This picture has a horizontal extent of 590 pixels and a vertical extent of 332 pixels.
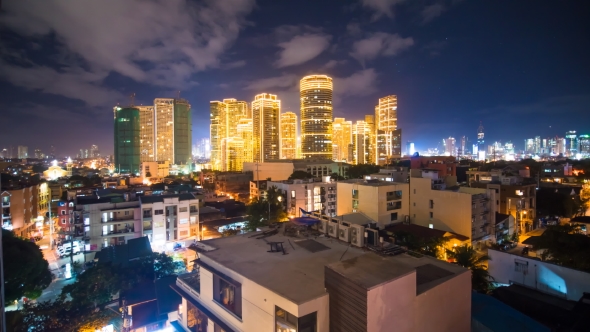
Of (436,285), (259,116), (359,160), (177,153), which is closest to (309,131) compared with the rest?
(259,116)

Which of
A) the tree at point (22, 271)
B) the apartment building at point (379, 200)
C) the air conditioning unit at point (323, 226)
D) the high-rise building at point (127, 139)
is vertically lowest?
the tree at point (22, 271)

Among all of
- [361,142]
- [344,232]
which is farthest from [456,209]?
[361,142]

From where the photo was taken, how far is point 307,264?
630 cm

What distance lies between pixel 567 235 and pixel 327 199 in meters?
17.4

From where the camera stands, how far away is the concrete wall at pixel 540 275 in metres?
9.25

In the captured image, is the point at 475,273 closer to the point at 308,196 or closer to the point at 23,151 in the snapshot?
the point at 308,196

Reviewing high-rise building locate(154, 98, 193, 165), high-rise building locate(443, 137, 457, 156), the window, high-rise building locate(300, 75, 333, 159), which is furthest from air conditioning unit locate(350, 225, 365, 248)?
high-rise building locate(443, 137, 457, 156)

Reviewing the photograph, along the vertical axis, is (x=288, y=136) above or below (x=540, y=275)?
above

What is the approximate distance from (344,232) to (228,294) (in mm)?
3467

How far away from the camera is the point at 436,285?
5582 mm

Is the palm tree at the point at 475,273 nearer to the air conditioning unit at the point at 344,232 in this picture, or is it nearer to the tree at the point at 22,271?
the air conditioning unit at the point at 344,232

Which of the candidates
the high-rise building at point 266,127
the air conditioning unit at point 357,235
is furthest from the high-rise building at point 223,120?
the air conditioning unit at point 357,235

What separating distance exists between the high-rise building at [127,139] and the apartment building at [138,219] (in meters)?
60.4

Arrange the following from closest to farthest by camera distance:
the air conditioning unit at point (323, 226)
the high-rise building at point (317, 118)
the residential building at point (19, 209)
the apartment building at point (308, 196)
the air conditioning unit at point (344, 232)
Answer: the air conditioning unit at point (344, 232), the air conditioning unit at point (323, 226), the residential building at point (19, 209), the apartment building at point (308, 196), the high-rise building at point (317, 118)
